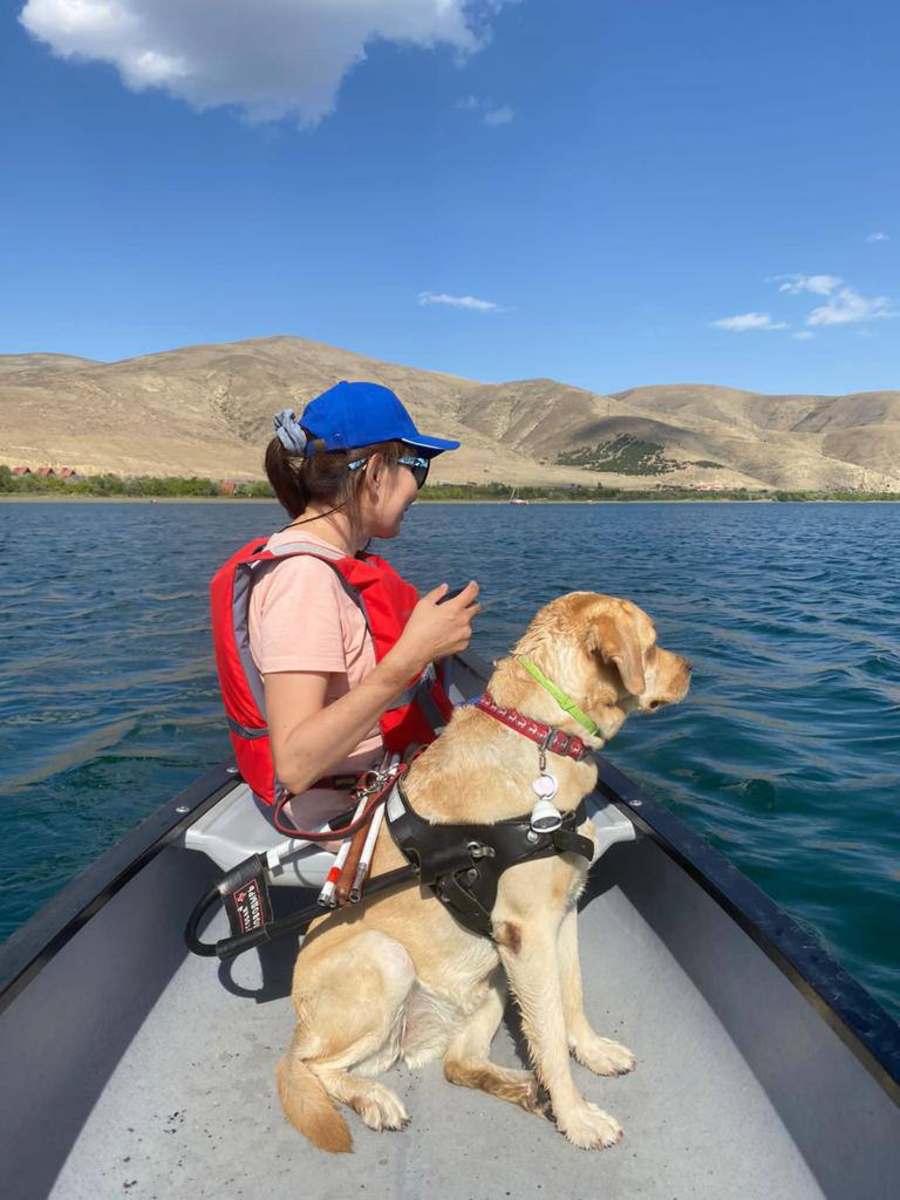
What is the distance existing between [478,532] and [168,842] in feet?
163

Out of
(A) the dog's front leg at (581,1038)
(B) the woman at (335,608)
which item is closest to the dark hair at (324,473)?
(B) the woman at (335,608)

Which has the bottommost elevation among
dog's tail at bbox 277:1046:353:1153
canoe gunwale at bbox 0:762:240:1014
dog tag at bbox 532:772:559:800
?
dog's tail at bbox 277:1046:353:1153

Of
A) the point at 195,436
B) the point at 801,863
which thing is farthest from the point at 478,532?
the point at 195,436

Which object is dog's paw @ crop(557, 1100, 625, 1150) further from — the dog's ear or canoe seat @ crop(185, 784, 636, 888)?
the dog's ear

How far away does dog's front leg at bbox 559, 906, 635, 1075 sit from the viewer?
3.37 metres

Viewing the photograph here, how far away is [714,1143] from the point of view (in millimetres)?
2959

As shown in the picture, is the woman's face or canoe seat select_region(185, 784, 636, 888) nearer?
the woman's face

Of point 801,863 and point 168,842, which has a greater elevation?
point 168,842

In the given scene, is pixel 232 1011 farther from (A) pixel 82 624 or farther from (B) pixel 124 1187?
(A) pixel 82 624

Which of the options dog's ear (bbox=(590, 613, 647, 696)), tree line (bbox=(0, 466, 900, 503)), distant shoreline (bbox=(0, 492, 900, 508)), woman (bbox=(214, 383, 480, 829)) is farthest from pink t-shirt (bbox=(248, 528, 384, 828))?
distant shoreline (bbox=(0, 492, 900, 508))

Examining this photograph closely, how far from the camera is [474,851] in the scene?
2.97m

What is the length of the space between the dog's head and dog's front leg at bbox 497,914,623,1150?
833 millimetres

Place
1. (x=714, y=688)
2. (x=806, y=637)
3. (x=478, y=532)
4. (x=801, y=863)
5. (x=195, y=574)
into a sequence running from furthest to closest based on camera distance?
(x=478, y=532)
(x=195, y=574)
(x=806, y=637)
(x=714, y=688)
(x=801, y=863)

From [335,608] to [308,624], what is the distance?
160mm
